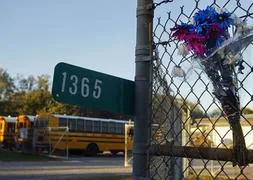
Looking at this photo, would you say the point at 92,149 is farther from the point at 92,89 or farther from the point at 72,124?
the point at 92,89

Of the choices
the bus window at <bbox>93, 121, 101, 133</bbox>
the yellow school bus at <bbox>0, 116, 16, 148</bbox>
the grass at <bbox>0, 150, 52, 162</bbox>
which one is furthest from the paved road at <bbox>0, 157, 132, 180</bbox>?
the yellow school bus at <bbox>0, 116, 16, 148</bbox>

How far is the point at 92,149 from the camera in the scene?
35125 millimetres

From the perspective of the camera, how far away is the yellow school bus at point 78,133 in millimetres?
32250

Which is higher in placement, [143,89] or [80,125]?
[80,125]

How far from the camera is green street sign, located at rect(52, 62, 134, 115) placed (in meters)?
2.62

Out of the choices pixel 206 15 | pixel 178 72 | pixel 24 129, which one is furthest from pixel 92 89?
pixel 24 129

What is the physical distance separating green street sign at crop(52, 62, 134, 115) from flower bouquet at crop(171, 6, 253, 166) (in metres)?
0.61

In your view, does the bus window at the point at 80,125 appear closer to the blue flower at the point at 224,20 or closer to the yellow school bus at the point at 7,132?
the yellow school bus at the point at 7,132

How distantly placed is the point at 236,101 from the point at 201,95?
20 centimetres

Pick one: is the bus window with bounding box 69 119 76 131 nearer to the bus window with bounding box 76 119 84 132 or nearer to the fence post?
the bus window with bounding box 76 119 84 132

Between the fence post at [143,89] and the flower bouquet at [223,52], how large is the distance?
0.50 meters

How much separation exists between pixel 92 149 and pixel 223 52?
3331 centimetres

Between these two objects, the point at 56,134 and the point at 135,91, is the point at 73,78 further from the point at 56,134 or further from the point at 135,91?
the point at 56,134

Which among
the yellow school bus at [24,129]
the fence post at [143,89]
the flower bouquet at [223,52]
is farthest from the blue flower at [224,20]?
the yellow school bus at [24,129]
